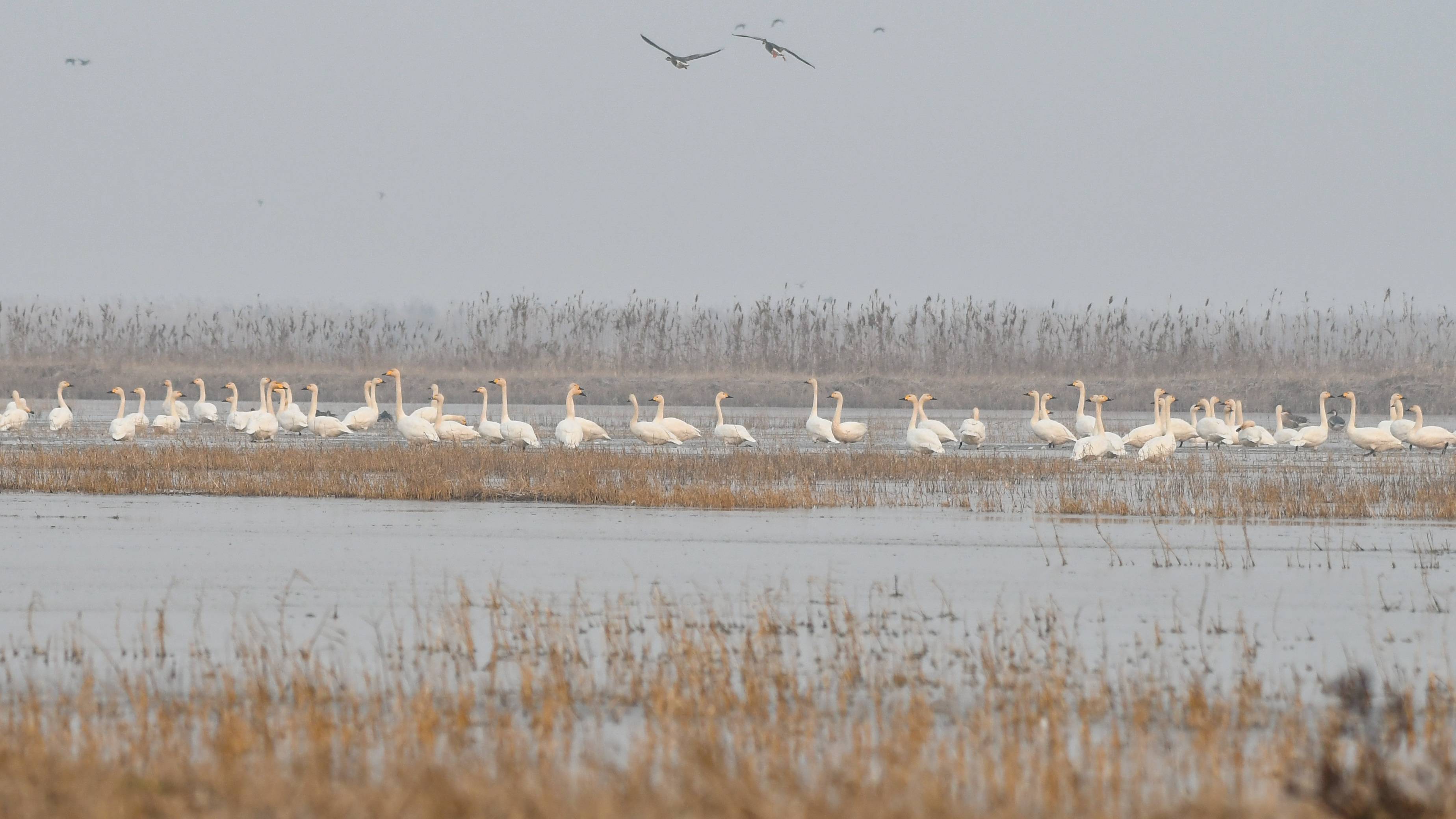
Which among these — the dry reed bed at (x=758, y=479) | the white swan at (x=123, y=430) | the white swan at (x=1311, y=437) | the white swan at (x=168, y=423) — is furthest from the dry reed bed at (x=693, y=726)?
the white swan at (x=168, y=423)

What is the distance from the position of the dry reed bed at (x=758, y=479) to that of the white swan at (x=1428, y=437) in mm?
2262

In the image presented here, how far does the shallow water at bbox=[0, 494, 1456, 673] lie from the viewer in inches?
336

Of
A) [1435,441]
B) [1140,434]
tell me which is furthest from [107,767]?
[1435,441]

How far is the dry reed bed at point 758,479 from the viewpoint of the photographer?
15.5 m

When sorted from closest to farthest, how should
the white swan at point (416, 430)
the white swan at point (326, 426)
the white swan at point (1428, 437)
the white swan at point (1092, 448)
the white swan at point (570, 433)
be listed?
the white swan at point (1092, 448) → the white swan at point (570, 433) → the white swan at point (416, 430) → the white swan at point (1428, 437) → the white swan at point (326, 426)

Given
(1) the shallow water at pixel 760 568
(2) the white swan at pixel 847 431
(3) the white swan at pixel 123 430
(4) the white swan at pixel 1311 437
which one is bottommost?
(1) the shallow water at pixel 760 568

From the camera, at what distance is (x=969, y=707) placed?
21.7 ft

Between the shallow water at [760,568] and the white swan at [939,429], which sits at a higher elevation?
the white swan at [939,429]

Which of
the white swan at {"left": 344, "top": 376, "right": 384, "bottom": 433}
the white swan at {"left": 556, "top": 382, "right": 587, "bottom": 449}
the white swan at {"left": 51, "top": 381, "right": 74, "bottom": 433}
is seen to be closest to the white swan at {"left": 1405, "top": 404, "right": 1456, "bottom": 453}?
the white swan at {"left": 556, "top": 382, "right": 587, "bottom": 449}

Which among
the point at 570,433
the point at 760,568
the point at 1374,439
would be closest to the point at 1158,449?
the point at 1374,439

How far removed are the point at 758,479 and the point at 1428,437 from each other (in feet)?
37.5

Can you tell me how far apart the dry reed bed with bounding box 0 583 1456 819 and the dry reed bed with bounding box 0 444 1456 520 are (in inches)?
291

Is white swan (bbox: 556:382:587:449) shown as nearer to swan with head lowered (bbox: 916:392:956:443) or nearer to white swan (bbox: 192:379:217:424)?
swan with head lowered (bbox: 916:392:956:443)

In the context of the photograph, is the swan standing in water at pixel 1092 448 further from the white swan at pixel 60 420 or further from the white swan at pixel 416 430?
the white swan at pixel 60 420
